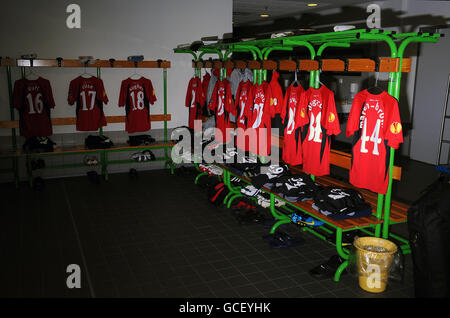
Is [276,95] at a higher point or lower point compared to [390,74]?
lower

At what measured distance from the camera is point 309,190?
3.94m

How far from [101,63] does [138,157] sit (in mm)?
1695

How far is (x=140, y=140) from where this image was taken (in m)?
6.75

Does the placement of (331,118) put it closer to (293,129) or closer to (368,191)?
(293,129)

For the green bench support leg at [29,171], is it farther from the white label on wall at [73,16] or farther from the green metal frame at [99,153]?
the white label on wall at [73,16]

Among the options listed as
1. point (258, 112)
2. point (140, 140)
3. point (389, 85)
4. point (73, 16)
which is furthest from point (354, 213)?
point (73, 16)

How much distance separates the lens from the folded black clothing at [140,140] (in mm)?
6719

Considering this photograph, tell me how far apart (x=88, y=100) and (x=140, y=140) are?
1079 mm

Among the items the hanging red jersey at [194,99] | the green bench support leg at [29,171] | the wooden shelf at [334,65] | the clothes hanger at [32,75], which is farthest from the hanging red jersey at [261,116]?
the clothes hanger at [32,75]

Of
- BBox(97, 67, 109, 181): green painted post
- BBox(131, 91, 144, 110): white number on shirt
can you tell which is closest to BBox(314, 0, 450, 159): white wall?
BBox(131, 91, 144, 110): white number on shirt

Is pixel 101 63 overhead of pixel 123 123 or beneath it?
overhead

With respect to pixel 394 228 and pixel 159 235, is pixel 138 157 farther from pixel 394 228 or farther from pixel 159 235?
pixel 394 228

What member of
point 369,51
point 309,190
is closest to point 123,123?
point 309,190

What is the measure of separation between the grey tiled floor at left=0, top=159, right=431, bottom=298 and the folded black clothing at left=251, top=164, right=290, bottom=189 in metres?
0.58
